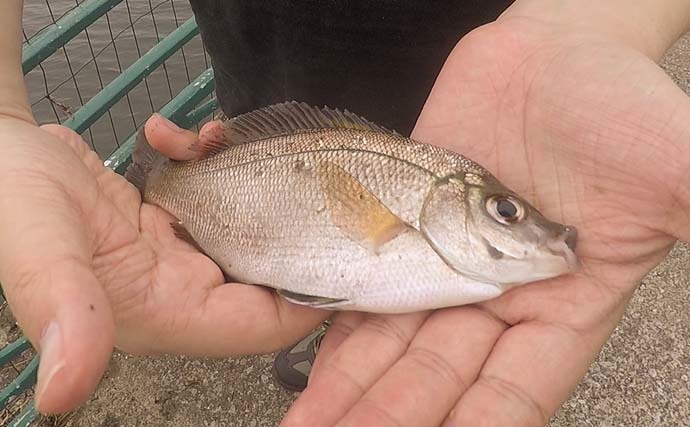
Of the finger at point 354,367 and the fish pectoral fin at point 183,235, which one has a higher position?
the fish pectoral fin at point 183,235

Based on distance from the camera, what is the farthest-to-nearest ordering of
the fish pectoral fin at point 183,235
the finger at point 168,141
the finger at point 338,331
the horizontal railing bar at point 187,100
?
the horizontal railing bar at point 187,100, the finger at point 168,141, the fish pectoral fin at point 183,235, the finger at point 338,331

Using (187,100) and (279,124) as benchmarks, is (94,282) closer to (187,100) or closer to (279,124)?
(279,124)

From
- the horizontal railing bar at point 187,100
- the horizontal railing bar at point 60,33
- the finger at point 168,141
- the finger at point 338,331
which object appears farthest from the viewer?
the horizontal railing bar at point 187,100

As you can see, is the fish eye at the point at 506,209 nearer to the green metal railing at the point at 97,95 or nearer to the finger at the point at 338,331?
the finger at the point at 338,331

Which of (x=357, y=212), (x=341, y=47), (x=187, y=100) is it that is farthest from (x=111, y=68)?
(x=357, y=212)

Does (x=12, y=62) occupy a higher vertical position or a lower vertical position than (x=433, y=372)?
higher

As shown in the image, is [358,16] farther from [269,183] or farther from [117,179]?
[117,179]

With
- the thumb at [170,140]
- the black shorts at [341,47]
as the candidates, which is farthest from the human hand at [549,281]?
the thumb at [170,140]

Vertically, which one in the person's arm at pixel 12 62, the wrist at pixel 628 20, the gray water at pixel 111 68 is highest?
the person's arm at pixel 12 62
